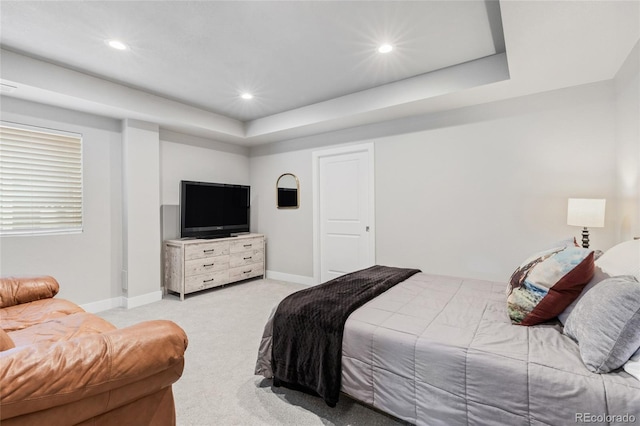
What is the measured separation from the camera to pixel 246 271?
5.04 meters

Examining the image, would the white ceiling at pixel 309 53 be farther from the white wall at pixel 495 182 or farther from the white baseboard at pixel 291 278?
the white baseboard at pixel 291 278

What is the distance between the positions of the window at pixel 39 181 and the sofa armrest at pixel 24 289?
1296 mm

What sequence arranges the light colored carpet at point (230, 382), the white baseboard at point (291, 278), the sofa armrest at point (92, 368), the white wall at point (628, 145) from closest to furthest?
the sofa armrest at point (92, 368) < the light colored carpet at point (230, 382) < the white wall at point (628, 145) < the white baseboard at point (291, 278)

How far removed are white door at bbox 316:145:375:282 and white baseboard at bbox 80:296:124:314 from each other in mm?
2837

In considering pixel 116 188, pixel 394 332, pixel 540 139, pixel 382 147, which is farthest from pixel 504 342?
Answer: pixel 116 188

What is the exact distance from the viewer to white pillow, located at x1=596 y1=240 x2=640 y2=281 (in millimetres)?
1554

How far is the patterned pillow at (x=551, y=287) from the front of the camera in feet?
5.17

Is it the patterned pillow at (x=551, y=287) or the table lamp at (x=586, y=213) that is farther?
the table lamp at (x=586, y=213)

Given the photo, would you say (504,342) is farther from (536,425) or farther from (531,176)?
(531,176)

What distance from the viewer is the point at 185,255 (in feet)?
13.7

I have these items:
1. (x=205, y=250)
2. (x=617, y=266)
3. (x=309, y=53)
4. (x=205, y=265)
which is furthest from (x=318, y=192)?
(x=617, y=266)

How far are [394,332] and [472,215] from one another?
8.04 ft

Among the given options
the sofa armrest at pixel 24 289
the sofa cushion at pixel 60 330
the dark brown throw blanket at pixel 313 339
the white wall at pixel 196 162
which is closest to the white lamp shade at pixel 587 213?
the dark brown throw blanket at pixel 313 339

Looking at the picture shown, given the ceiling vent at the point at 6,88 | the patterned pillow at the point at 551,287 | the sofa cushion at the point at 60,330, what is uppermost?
the ceiling vent at the point at 6,88
